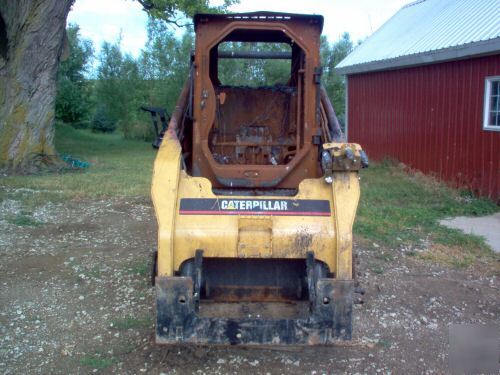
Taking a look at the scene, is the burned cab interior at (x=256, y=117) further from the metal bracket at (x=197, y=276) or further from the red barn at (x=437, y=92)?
the red barn at (x=437, y=92)

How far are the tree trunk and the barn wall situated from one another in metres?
8.55

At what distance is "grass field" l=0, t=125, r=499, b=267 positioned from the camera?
803 cm

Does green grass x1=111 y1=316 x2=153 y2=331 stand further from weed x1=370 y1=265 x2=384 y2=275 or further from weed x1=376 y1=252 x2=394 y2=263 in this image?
weed x1=376 y1=252 x2=394 y2=263

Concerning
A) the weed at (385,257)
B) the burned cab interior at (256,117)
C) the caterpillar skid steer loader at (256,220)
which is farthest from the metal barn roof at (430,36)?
the caterpillar skid steer loader at (256,220)

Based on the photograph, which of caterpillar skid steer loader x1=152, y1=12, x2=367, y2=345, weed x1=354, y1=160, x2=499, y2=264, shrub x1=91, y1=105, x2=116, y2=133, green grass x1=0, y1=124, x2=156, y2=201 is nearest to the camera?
caterpillar skid steer loader x1=152, y1=12, x2=367, y2=345

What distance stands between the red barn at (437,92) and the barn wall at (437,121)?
0.02 m

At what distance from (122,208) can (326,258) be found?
243 inches

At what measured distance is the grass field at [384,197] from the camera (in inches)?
316

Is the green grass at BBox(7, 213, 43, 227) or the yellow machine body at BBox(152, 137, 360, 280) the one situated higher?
the yellow machine body at BBox(152, 137, 360, 280)

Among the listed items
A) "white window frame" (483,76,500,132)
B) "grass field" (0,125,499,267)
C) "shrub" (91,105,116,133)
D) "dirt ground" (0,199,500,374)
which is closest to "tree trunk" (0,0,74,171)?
"grass field" (0,125,499,267)

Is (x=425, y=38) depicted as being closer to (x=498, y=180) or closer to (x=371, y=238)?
(x=498, y=180)

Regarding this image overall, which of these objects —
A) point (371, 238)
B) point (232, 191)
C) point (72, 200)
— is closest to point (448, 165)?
point (371, 238)

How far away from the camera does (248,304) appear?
4461 millimetres

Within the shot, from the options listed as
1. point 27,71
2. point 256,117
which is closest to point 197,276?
point 256,117
